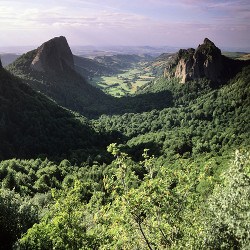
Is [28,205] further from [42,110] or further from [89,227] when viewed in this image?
[42,110]

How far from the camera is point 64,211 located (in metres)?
27.3

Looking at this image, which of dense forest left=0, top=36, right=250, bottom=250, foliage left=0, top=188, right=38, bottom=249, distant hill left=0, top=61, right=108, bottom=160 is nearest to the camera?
dense forest left=0, top=36, right=250, bottom=250

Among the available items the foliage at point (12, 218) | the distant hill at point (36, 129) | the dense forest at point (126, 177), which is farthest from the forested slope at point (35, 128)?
the foliage at point (12, 218)

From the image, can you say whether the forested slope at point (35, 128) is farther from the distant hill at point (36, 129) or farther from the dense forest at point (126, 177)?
the dense forest at point (126, 177)

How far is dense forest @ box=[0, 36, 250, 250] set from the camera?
829 inches

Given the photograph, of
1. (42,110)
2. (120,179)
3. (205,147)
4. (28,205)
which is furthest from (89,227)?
(42,110)

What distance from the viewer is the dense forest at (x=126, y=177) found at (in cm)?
2106

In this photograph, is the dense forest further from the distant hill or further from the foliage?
the distant hill

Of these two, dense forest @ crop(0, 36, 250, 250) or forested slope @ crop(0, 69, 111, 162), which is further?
forested slope @ crop(0, 69, 111, 162)

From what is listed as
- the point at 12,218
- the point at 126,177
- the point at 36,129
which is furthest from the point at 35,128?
the point at 126,177

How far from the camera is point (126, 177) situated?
23.0 meters

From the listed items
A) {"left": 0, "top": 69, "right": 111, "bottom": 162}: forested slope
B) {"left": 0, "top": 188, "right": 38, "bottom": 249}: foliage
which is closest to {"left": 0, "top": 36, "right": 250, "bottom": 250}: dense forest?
{"left": 0, "top": 188, "right": 38, "bottom": 249}: foliage

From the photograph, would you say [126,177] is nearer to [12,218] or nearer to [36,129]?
[12,218]

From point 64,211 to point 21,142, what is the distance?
362 feet
